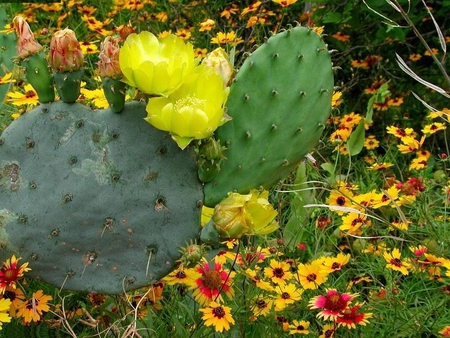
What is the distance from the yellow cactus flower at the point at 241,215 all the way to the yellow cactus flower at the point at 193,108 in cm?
11

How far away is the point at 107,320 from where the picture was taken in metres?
1.44

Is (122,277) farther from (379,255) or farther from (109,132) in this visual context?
(379,255)

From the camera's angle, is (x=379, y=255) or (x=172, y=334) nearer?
(x=172, y=334)

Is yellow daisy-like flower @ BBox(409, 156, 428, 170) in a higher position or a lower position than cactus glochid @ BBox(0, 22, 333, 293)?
lower

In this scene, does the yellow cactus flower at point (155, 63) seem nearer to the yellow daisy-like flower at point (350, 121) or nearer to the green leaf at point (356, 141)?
the green leaf at point (356, 141)

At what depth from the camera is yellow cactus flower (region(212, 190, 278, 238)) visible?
3.83ft

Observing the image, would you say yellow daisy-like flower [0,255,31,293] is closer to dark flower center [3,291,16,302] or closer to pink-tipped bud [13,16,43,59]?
dark flower center [3,291,16,302]

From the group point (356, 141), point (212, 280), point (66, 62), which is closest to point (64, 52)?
point (66, 62)

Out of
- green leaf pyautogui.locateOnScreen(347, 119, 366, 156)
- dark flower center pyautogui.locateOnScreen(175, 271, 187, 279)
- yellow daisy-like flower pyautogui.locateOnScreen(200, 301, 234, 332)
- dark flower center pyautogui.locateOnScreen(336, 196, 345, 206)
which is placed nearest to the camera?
yellow daisy-like flower pyautogui.locateOnScreen(200, 301, 234, 332)

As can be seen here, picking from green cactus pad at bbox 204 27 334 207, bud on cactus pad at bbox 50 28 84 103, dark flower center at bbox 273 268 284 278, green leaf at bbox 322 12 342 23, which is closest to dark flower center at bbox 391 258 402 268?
dark flower center at bbox 273 268 284 278

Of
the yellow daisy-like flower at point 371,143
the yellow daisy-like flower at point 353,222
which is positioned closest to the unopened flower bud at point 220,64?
the yellow daisy-like flower at point 353,222

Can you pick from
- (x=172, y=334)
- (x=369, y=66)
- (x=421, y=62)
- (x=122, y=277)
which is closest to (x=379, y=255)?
(x=172, y=334)

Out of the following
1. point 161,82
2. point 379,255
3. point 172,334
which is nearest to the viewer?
point 161,82

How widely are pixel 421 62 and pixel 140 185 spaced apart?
2.13 m
